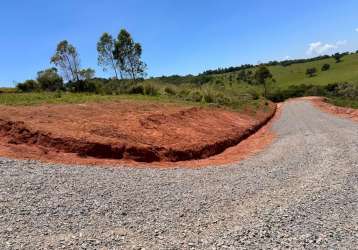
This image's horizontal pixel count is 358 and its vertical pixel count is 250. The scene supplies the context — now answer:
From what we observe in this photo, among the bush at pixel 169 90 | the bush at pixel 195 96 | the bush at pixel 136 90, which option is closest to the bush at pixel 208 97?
the bush at pixel 195 96

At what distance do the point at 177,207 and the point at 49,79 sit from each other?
149 ft

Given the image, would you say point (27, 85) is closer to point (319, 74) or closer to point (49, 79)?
point (49, 79)

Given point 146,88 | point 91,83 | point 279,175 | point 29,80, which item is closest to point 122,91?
point 146,88

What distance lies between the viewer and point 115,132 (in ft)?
49.4

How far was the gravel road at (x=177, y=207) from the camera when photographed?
690cm

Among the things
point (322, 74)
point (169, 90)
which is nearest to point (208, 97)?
Result: point (169, 90)

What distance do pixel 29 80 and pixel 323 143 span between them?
39.7 m

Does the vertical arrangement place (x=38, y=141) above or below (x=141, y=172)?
above

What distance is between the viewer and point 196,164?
14.4 meters

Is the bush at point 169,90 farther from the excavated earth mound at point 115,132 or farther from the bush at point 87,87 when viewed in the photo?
the excavated earth mound at point 115,132

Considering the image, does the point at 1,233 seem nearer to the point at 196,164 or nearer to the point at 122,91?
the point at 196,164

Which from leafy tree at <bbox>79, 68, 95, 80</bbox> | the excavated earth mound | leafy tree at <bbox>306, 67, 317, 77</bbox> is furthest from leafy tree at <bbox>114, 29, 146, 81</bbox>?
leafy tree at <bbox>306, 67, 317, 77</bbox>

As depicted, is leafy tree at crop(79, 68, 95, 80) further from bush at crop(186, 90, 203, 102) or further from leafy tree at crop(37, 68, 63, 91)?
bush at crop(186, 90, 203, 102)

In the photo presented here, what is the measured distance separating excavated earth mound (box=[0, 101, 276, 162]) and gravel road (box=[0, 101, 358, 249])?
6.56 feet
